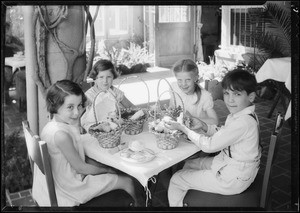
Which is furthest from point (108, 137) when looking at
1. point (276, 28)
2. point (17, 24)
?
point (17, 24)

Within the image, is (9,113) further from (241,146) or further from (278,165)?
(241,146)

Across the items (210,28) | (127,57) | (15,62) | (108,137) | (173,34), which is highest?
(210,28)

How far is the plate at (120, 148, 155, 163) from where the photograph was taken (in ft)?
8.01

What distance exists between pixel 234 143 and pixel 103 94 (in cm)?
151

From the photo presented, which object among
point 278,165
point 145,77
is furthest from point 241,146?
point 145,77

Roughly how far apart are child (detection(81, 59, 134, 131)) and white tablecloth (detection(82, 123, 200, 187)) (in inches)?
21.4

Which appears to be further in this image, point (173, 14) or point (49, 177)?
point (173, 14)

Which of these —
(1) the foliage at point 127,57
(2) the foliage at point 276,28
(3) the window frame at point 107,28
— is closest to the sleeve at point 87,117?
(2) the foliage at point 276,28

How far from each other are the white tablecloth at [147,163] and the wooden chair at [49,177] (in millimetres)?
228

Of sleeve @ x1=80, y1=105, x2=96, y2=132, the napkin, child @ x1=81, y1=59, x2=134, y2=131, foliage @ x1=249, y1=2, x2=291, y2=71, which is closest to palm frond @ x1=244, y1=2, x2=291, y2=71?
foliage @ x1=249, y1=2, x2=291, y2=71

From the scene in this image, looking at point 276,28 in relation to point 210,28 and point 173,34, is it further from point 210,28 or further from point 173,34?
point 210,28

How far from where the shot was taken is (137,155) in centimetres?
248

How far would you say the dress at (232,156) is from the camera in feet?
8.29

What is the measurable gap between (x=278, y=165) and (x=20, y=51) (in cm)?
566
